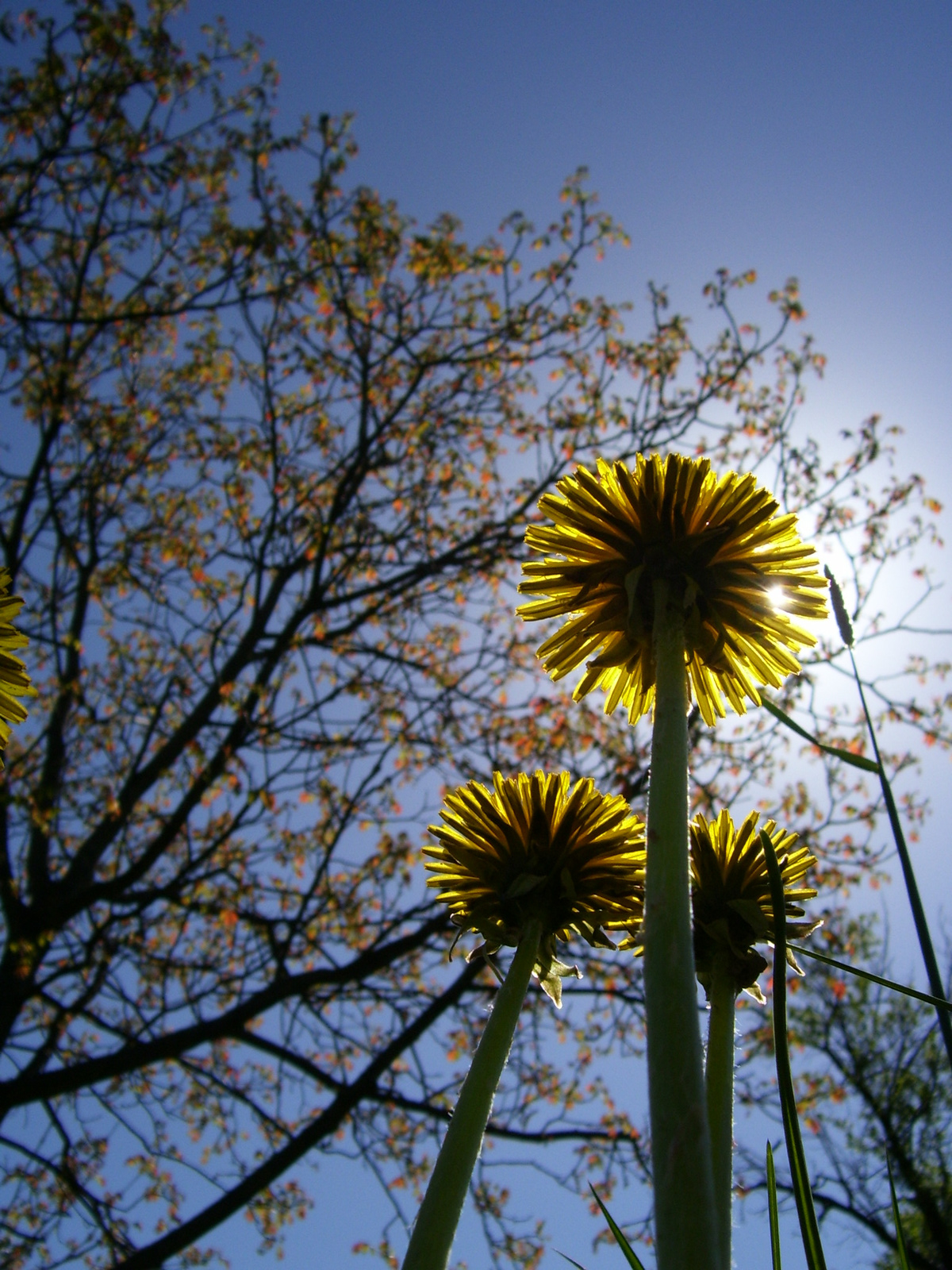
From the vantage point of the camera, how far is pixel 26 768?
7.29m

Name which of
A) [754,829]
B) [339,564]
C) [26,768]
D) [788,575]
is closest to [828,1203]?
[754,829]

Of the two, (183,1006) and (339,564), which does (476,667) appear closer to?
(339,564)

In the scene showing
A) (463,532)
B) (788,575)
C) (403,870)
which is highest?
(463,532)

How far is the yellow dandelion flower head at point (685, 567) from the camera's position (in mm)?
1084

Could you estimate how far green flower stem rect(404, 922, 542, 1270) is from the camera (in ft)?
2.37

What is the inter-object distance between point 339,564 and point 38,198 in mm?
3525

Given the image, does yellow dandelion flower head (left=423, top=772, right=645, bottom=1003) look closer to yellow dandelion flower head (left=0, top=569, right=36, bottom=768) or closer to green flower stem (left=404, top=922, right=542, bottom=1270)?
green flower stem (left=404, top=922, right=542, bottom=1270)

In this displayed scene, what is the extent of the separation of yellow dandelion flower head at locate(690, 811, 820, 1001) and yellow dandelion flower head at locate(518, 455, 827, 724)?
0.65 feet

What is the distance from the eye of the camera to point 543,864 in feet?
3.78

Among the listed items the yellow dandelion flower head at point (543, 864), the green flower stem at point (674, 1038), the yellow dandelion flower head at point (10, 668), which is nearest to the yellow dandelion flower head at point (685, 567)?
the yellow dandelion flower head at point (543, 864)

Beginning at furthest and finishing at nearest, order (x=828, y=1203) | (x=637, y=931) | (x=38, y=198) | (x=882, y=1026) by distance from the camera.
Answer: (x=882, y=1026) → (x=38, y=198) → (x=828, y=1203) → (x=637, y=931)

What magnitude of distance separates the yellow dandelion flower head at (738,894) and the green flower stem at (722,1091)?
2 centimetres

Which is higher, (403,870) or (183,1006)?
(403,870)

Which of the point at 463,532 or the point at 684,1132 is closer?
the point at 684,1132
